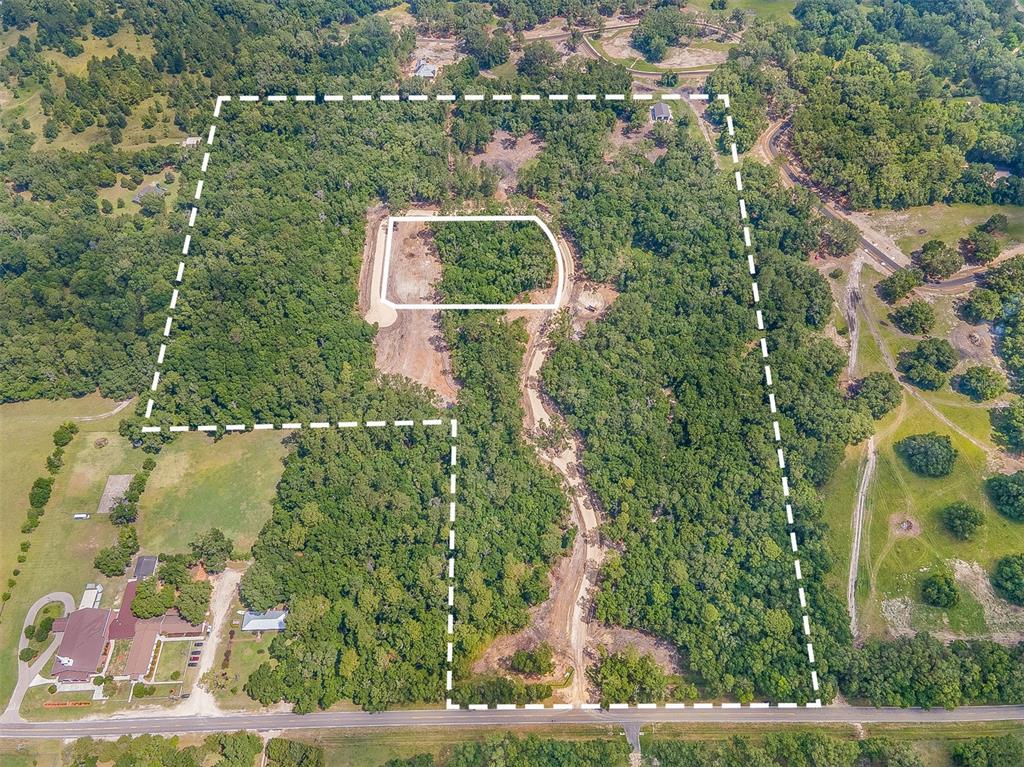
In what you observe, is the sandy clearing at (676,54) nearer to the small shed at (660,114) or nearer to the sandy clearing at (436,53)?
the small shed at (660,114)

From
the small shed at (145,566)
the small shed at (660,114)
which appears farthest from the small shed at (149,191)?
the small shed at (660,114)

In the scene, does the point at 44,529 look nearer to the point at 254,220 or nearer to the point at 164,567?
the point at 164,567

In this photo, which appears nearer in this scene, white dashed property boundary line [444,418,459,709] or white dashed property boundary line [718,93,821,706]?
white dashed property boundary line [444,418,459,709]

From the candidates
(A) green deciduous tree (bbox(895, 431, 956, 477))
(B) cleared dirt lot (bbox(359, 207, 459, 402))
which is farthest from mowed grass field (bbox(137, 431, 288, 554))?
(A) green deciduous tree (bbox(895, 431, 956, 477))

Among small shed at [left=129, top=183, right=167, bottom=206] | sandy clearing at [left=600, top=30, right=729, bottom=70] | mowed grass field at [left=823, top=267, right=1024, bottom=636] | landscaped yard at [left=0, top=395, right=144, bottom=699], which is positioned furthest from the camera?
sandy clearing at [left=600, top=30, right=729, bottom=70]

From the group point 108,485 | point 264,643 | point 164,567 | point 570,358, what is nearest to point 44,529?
point 108,485

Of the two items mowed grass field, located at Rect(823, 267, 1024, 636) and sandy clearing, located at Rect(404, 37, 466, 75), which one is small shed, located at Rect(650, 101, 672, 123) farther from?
mowed grass field, located at Rect(823, 267, 1024, 636)

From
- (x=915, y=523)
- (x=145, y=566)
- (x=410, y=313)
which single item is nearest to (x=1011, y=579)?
(x=915, y=523)

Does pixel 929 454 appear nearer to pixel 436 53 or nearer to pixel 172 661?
pixel 172 661
